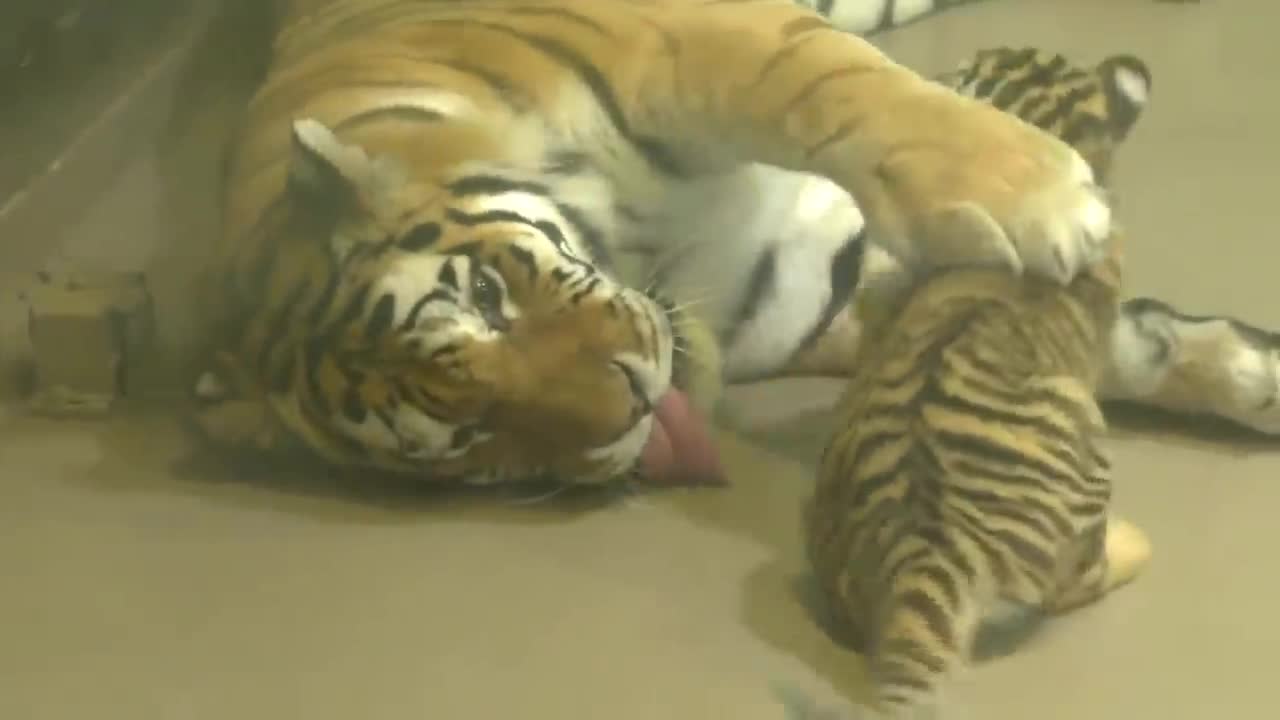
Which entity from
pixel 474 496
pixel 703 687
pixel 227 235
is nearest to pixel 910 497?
pixel 703 687

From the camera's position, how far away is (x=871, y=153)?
112cm

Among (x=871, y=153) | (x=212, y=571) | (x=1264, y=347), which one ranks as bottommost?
(x=212, y=571)

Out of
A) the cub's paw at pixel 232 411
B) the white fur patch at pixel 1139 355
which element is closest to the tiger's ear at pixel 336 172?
the cub's paw at pixel 232 411

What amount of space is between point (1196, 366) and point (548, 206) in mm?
476

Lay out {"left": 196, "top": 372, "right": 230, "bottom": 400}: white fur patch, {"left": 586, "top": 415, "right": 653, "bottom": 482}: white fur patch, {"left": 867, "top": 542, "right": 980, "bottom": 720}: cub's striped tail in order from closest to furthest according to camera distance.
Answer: {"left": 867, "top": 542, "right": 980, "bottom": 720}: cub's striped tail, {"left": 586, "top": 415, "right": 653, "bottom": 482}: white fur patch, {"left": 196, "top": 372, "right": 230, "bottom": 400}: white fur patch

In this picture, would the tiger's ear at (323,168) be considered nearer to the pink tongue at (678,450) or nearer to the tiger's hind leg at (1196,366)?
the pink tongue at (678,450)

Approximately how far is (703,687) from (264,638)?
11.4 inches

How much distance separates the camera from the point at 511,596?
1.11m

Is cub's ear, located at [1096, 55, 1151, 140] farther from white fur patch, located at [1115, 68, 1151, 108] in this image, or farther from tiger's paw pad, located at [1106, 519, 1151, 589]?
tiger's paw pad, located at [1106, 519, 1151, 589]

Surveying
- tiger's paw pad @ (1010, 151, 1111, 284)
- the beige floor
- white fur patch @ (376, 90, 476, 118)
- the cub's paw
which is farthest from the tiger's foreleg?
the cub's paw

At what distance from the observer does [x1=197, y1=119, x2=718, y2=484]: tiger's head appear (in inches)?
42.7

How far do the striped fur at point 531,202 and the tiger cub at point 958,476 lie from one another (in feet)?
0.16

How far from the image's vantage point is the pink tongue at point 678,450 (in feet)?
3.91

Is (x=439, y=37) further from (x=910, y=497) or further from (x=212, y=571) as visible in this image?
(x=910, y=497)
